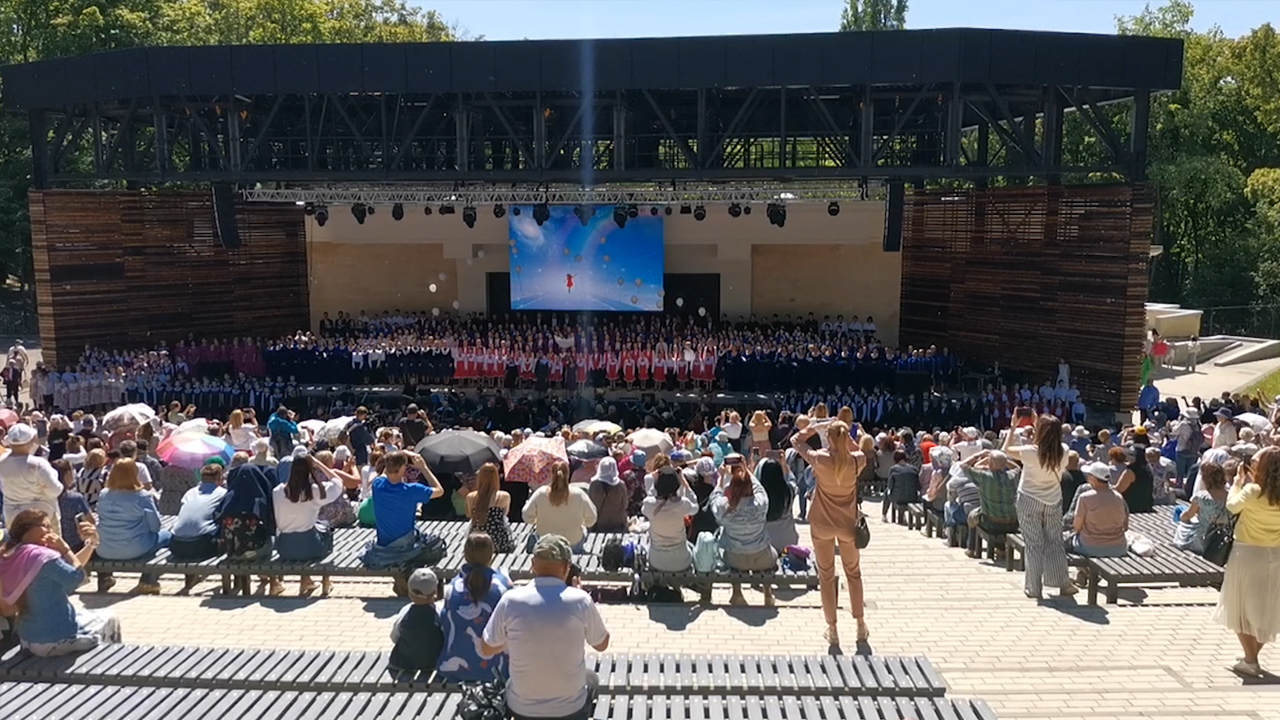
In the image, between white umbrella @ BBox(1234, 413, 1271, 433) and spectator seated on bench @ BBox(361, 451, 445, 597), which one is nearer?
spectator seated on bench @ BBox(361, 451, 445, 597)

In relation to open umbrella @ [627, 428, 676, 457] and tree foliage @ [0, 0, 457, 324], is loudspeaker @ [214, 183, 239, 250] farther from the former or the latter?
tree foliage @ [0, 0, 457, 324]

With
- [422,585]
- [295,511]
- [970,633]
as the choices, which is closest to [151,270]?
[295,511]

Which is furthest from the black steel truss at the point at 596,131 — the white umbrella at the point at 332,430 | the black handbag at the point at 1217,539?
the black handbag at the point at 1217,539

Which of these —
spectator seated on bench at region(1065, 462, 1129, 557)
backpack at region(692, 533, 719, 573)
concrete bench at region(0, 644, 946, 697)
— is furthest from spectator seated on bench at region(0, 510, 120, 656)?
spectator seated on bench at region(1065, 462, 1129, 557)

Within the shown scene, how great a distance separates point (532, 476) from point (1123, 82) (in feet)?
39.8

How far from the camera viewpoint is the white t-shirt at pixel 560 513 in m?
7.02

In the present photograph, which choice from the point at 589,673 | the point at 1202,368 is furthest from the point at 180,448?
the point at 1202,368

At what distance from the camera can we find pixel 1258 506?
566cm

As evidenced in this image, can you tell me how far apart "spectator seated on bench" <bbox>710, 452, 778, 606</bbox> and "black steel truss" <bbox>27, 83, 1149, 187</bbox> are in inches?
399

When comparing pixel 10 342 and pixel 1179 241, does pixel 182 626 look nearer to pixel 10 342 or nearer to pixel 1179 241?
pixel 10 342

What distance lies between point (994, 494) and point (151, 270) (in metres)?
18.3

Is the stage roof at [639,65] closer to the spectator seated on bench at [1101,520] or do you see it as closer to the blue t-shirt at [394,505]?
the spectator seated on bench at [1101,520]

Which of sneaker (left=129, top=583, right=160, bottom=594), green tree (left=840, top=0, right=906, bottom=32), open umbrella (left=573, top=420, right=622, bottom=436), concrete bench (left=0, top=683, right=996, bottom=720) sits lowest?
sneaker (left=129, top=583, right=160, bottom=594)

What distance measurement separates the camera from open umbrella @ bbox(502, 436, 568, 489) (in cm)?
880
